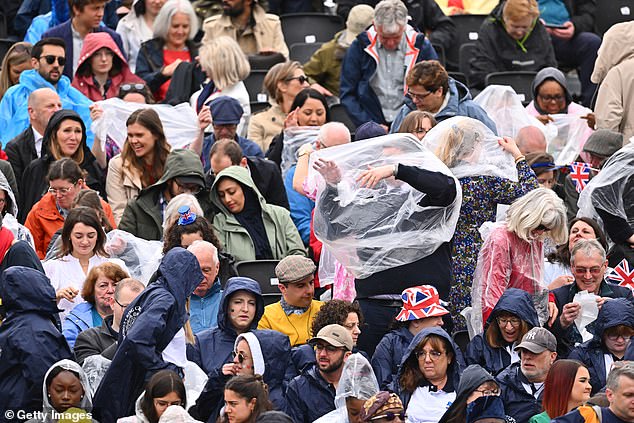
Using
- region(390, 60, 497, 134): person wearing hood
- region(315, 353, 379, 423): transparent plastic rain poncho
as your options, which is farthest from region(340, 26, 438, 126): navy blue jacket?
region(315, 353, 379, 423): transparent plastic rain poncho

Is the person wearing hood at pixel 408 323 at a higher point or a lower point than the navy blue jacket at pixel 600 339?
higher

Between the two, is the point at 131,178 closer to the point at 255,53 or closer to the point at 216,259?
the point at 216,259

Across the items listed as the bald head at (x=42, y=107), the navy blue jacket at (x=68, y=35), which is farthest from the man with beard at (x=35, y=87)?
the navy blue jacket at (x=68, y=35)

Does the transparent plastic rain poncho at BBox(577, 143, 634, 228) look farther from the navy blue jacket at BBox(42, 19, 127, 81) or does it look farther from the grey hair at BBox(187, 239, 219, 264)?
the navy blue jacket at BBox(42, 19, 127, 81)

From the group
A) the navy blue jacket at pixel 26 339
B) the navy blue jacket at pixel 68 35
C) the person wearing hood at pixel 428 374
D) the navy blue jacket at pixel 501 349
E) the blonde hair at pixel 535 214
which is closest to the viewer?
the navy blue jacket at pixel 26 339

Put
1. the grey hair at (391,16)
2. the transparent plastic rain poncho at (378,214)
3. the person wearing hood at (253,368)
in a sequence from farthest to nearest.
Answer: the grey hair at (391,16)
the transparent plastic rain poncho at (378,214)
the person wearing hood at (253,368)

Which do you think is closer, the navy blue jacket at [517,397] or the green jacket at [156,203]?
the navy blue jacket at [517,397]

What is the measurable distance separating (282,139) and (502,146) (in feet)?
9.56

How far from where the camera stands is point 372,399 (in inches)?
388

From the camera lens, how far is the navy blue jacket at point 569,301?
37.8 feet

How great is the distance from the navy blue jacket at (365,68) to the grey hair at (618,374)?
5317 mm

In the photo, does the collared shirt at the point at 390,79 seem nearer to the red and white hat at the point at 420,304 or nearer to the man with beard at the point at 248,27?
the man with beard at the point at 248,27

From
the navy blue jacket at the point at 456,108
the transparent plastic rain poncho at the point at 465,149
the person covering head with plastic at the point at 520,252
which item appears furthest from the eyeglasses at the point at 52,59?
the person covering head with plastic at the point at 520,252

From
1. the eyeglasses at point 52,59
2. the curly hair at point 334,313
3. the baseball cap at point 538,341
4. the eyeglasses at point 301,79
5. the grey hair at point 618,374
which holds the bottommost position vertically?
the eyeglasses at point 301,79
